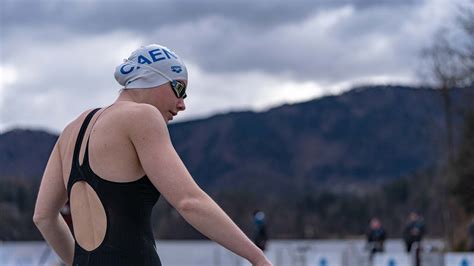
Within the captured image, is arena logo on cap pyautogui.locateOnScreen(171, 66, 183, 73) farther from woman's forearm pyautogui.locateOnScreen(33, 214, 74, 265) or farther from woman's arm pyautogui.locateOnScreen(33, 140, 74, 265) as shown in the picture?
woman's forearm pyautogui.locateOnScreen(33, 214, 74, 265)

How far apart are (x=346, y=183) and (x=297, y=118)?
857 inches

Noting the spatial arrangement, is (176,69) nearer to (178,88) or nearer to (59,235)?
(178,88)

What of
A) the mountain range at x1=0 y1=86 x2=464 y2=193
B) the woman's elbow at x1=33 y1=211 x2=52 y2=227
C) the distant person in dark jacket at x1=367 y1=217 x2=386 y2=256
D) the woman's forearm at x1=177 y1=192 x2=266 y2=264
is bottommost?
the woman's forearm at x1=177 y1=192 x2=266 y2=264

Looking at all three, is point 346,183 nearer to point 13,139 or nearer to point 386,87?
point 386,87

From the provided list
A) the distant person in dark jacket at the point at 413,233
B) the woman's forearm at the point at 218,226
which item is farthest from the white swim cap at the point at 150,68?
the distant person in dark jacket at the point at 413,233

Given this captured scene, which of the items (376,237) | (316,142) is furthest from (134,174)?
(316,142)

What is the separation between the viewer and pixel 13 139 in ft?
257

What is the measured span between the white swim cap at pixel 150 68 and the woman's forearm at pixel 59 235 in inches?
27.0

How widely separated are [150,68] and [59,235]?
33.8 inches

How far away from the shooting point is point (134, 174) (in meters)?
4.17

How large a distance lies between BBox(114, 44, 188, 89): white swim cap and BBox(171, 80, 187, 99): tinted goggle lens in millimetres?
20

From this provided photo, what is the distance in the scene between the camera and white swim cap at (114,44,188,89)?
4344 millimetres

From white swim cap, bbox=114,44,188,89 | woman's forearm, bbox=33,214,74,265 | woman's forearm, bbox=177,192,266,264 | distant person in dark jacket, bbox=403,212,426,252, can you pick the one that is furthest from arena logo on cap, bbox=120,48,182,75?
distant person in dark jacket, bbox=403,212,426,252

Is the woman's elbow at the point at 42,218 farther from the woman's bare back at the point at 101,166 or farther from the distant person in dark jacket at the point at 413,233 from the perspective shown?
the distant person in dark jacket at the point at 413,233
